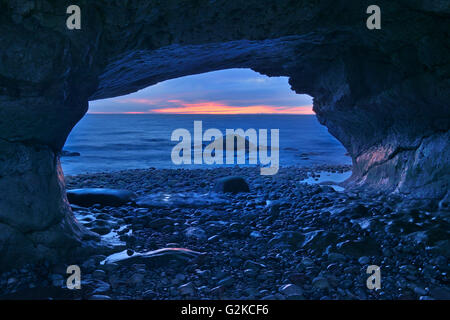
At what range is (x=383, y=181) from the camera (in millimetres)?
6875

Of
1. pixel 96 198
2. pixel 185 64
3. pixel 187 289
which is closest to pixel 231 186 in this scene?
pixel 96 198

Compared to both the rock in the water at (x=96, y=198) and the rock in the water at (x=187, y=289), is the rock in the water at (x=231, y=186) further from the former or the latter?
the rock in the water at (x=187, y=289)

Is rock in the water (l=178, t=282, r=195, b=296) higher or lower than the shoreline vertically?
lower

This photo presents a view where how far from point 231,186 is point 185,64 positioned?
3.70 metres

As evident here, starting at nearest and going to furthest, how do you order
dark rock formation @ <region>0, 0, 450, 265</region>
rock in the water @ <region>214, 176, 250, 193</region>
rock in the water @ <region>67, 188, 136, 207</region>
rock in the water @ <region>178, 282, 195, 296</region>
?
rock in the water @ <region>178, 282, 195, 296</region> → dark rock formation @ <region>0, 0, 450, 265</region> → rock in the water @ <region>67, 188, 136, 207</region> → rock in the water @ <region>214, 176, 250, 193</region>

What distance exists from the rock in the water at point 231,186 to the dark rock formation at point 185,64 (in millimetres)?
3045

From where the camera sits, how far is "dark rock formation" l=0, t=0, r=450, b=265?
3322 mm

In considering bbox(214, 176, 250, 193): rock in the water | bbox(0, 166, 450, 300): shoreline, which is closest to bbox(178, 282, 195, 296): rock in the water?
bbox(0, 166, 450, 300): shoreline

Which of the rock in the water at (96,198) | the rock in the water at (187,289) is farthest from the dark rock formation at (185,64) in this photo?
the rock in the water at (96,198)

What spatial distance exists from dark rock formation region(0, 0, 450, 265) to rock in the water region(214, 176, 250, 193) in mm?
3045

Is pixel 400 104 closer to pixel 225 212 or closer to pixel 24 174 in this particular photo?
pixel 225 212

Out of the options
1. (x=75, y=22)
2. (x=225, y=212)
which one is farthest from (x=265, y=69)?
(x=75, y=22)

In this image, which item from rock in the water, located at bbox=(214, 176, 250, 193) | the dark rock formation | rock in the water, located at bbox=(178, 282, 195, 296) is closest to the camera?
rock in the water, located at bbox=(178, 282, 195, 296)

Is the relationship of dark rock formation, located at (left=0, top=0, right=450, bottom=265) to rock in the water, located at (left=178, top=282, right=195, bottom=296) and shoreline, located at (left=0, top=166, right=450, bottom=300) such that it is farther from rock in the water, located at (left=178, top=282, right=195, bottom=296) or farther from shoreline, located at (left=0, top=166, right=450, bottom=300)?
rock in the water, located at (left=178, top=282, right=195, bottom=296)
